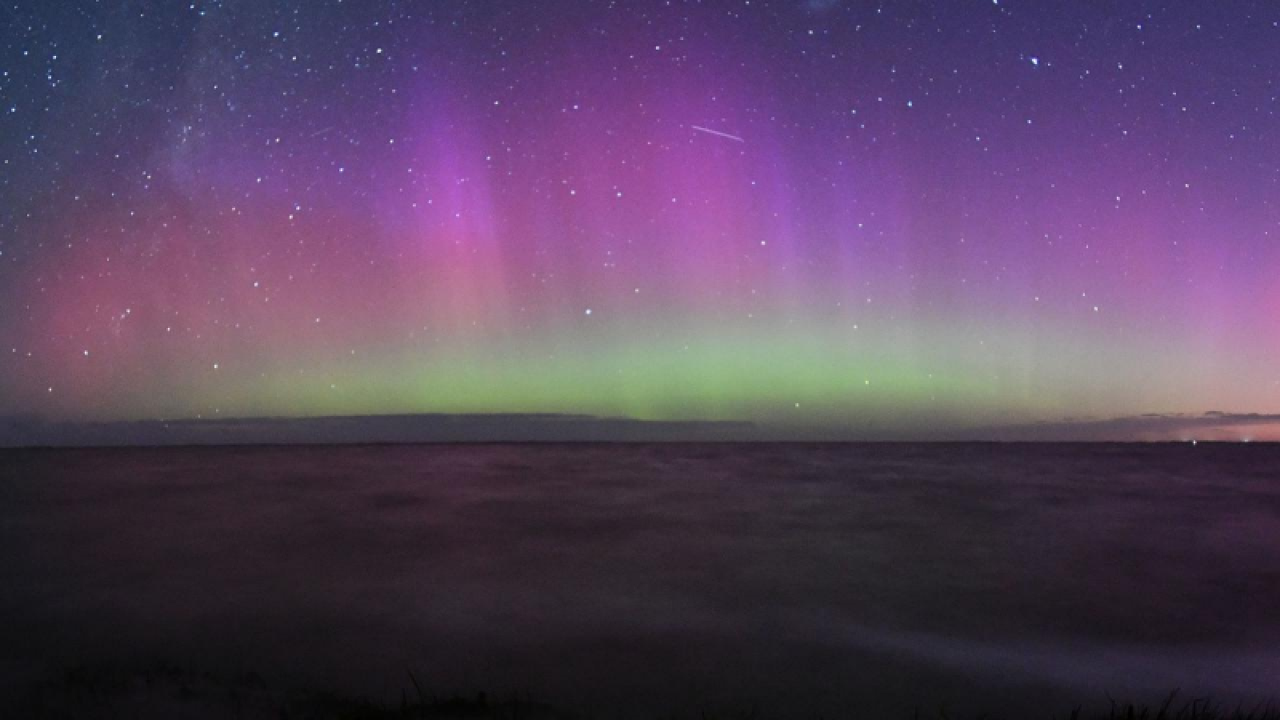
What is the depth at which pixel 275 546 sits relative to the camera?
15656mm

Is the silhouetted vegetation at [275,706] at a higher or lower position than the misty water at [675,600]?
higher

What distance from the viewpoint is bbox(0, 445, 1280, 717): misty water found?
755cm

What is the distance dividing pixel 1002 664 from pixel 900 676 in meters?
1.13

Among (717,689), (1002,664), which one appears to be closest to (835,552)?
(1002,664)

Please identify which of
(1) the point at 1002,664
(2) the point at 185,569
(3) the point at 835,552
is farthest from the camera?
(3) the point at 835,552

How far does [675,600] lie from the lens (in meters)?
11.1

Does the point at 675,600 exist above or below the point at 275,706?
below

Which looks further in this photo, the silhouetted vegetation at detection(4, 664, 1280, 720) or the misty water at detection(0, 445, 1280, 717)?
the misty water at detection(0, 445, 1280, 717)

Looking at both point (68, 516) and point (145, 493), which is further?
point (145, 493)

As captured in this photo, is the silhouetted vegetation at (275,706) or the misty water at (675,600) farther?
the misty water at (675,600)

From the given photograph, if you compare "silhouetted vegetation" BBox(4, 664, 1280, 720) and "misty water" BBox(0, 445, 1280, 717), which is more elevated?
"silhouetted vegetation" BBox(4, 664, 1280, 720)

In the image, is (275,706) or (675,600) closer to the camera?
(275,706)

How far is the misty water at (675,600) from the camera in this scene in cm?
755

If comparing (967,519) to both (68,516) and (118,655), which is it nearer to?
(118,655)
